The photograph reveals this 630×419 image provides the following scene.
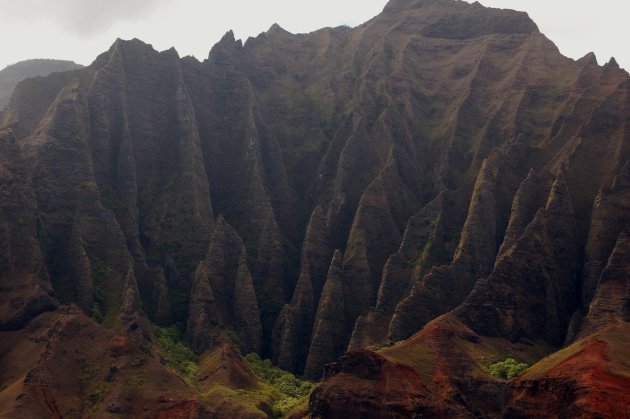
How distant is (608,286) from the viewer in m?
106

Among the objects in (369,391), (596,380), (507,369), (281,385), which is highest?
(596,380)

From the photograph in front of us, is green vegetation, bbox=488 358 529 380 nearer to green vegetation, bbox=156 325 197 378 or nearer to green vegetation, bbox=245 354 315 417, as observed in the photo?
green vegetation, bbox=245 354 315 417

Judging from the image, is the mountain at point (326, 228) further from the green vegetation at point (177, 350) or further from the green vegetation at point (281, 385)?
the green vegetation at point (281, 385)

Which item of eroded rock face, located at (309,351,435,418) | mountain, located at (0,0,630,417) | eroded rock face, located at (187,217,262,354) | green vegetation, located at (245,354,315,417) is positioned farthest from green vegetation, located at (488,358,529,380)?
eroded rock face, located at (187,217,262,354)

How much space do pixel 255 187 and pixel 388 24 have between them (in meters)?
62.9

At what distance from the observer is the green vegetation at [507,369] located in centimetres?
9656

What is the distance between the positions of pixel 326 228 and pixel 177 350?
3195 cm

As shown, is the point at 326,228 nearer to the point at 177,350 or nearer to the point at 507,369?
the point at 177,350

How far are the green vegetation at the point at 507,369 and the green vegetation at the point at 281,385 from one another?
20362 mm

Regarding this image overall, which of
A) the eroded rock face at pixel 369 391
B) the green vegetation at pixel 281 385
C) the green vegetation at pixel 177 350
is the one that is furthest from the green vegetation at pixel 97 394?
the eroded rock face at pixel 369 391

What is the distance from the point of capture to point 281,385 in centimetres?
11488

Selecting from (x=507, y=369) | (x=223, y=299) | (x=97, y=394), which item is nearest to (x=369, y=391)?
(x=507, y=369)

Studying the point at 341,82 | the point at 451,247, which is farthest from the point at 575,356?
the point at 341,82

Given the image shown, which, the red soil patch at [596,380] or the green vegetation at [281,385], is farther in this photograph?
the green vegetation at [281,385]
